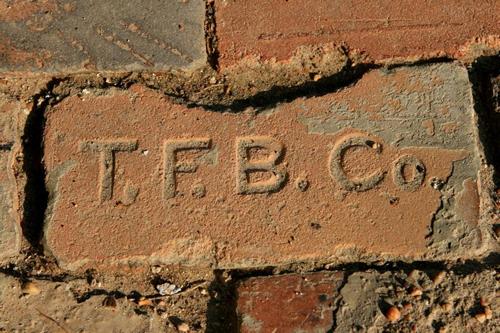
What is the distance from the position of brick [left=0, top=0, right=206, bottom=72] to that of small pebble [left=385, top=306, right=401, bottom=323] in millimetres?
871

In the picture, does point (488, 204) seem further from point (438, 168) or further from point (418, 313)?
point (418, 313)

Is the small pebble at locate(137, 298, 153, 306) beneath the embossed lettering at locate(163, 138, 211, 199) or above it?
beneath

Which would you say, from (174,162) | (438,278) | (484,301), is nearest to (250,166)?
(174,162)

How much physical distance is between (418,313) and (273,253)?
0.42 m

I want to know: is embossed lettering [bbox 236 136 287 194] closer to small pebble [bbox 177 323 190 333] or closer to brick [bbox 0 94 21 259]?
small pebble [bbox 177 323 190 333]

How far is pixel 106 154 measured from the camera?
5.58ft

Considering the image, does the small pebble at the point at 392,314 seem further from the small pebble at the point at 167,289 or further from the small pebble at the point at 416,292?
the small pebble at the point at 167,289

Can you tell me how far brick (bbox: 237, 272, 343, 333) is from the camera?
164 cm

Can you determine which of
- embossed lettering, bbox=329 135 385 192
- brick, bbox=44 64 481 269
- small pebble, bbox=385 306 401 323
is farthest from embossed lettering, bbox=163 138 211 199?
small pebble, bbox=385 306 401 323

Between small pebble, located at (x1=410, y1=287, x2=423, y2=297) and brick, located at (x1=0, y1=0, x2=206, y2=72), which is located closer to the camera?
small pebble, located at (x1=410, y1=287, x2=423, y2=297)

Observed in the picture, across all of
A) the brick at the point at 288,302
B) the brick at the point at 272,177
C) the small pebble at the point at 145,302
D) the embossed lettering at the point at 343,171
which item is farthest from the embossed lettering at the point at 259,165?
the small pebble at the point at 145,302

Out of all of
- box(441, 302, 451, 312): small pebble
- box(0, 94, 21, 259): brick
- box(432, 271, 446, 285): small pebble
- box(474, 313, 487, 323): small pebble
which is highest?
box(0, 94, 21, 259): brick

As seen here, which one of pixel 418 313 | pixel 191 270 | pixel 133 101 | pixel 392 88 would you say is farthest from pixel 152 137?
pixel 418 313

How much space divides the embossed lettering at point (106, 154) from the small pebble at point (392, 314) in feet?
2.64
